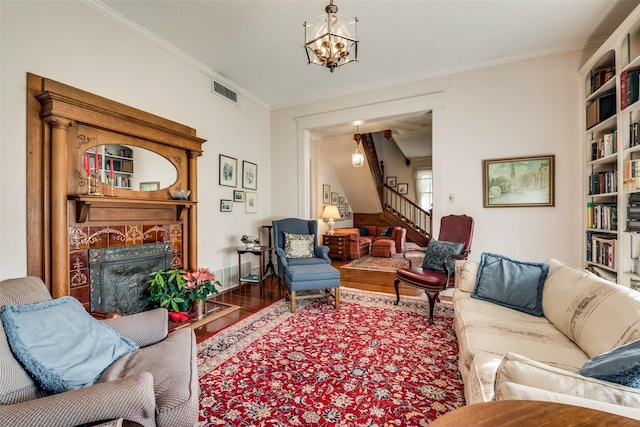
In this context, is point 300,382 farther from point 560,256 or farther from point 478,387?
point 560,256

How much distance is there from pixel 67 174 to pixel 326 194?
5.27m

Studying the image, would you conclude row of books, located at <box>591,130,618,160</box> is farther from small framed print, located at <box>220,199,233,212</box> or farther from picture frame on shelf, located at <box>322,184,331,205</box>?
picture frame on shelf, located at <box>322,184,331,205</box>

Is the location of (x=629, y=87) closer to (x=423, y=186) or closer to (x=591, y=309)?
(x=591, y=309)

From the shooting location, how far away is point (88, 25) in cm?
248

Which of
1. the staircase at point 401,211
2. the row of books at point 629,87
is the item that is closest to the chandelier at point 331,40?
the row of books at point 629,87

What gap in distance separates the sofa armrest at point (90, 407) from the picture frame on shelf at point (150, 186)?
94.2 inches

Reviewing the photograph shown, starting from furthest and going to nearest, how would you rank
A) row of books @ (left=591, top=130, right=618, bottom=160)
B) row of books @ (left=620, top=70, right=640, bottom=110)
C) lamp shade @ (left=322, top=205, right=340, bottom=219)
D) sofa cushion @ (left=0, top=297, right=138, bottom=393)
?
lamp shade @ (left=322, top=205, right=340, bottom=219)
row of books @ (left=591, top=130, right=618, bottom=160)
row of books @ (left=620, top=70, right=640, bottom=110)
sofa cushion @ (left=0, top=297, right=138, bottom=393)

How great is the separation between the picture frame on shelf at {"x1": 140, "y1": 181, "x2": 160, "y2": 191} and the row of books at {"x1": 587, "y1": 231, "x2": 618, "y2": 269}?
4665 mm

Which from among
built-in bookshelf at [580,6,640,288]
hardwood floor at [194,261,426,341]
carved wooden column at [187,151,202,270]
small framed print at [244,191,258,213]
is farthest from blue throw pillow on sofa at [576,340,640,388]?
small framed print at [244,191,258,213]

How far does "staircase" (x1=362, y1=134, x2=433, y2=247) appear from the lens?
7.60 meters

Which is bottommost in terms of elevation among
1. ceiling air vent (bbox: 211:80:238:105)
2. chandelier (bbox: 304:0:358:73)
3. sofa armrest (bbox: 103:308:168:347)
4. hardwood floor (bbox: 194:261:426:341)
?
hardwood floor (bbox: 194:261:426:341)

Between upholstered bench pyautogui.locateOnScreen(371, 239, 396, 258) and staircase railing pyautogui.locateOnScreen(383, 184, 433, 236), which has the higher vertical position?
staircase railing pyautogui.locateOnScreen(383, 184, 433, 236)

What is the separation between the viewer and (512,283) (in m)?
2.09

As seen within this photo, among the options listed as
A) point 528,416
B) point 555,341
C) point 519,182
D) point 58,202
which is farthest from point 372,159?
point 528,416
